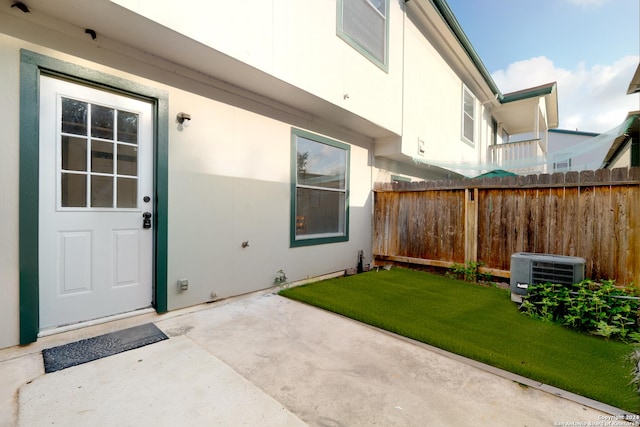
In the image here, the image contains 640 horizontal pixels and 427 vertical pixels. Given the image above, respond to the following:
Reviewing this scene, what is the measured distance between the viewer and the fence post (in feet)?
15.6

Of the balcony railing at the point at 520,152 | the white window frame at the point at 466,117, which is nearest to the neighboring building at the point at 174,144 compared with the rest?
the white window frame at the point at 466,117

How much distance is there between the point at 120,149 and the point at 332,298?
2.88 meters

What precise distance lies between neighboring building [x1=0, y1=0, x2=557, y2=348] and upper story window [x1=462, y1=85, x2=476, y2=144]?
434cm

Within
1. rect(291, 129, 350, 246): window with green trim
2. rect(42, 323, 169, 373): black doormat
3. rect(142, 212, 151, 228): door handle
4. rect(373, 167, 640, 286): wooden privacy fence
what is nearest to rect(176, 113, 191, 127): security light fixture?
rect(142, 212, 151, 228): door handle

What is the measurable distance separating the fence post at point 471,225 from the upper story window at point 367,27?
274 centimetres

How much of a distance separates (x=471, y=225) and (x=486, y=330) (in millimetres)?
2435

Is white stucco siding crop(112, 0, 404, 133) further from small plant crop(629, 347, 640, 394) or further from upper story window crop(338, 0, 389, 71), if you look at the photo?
small plant crop(629, 347, 640, 394)

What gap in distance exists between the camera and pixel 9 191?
2223 millimetres

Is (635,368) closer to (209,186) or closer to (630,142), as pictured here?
(209,186)

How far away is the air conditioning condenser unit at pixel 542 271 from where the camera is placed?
3.29 metres

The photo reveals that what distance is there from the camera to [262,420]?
156 cm

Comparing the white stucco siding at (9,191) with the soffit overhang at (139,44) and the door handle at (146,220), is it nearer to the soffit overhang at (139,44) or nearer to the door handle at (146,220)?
the soffit overhang at (139,44)

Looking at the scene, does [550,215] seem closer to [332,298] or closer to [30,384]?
[332,298]

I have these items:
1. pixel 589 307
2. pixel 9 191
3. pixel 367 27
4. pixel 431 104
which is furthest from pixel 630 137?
pixel 9 191
